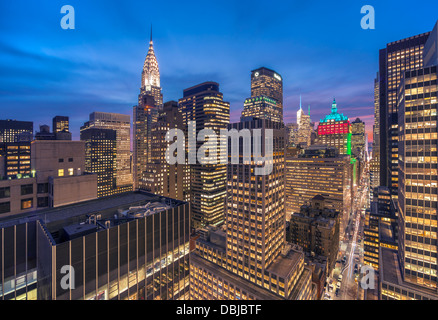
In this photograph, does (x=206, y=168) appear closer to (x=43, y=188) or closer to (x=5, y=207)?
(x=43, y=188)

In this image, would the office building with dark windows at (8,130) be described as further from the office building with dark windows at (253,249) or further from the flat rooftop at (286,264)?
the flat rooftop at (286,264)

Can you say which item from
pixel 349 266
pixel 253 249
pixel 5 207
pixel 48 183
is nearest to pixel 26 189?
pixel 48 183

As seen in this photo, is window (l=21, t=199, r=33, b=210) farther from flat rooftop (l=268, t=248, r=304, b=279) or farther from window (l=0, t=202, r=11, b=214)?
flat rooftop (l=268, t=248, r=304, b=279)

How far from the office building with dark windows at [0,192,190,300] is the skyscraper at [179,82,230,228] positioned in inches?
4746

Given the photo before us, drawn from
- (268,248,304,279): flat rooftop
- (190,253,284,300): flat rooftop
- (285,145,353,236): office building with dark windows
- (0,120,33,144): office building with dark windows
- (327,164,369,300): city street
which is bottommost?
(327,164,369,300): city street

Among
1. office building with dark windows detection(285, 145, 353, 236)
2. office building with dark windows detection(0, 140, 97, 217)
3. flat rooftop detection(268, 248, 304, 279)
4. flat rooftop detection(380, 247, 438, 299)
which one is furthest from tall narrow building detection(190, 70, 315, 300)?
office building with dark windows detection(285, 145, 353, 236)

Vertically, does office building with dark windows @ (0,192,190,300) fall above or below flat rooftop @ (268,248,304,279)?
above

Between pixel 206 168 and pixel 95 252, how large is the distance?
433 ft

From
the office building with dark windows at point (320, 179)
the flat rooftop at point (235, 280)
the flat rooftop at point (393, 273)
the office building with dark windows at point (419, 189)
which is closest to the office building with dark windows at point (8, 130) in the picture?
the flat rooftop at point (235, 280)

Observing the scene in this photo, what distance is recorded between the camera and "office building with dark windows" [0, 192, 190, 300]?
71.2 ft

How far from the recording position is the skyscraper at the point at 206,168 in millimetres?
152750

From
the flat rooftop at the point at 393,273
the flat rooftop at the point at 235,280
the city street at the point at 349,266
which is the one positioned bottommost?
the city street at the point at 349,266

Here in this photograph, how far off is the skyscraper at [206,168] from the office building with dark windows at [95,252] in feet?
396
